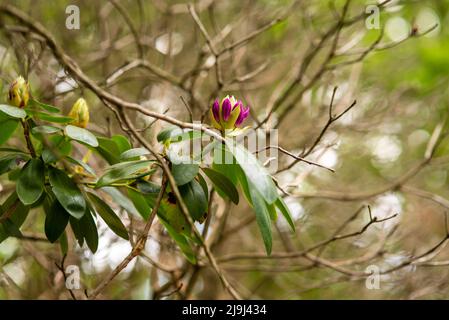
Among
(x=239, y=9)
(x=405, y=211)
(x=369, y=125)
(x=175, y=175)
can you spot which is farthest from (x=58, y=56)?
(x=405, y=211)

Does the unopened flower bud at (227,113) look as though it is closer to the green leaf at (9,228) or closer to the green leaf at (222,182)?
the green leaf at (222,182)

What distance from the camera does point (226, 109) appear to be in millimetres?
805

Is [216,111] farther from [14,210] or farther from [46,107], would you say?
[14,210]

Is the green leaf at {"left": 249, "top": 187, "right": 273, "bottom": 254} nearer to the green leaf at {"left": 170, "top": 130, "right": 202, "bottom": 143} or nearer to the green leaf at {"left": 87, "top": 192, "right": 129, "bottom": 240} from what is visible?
the green leaf at {"left": 170, "top": 130, "right": 202, "bottom": 143}

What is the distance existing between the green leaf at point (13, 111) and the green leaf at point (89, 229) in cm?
19

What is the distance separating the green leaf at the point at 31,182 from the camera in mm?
752

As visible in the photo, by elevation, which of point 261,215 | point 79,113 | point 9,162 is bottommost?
point 261,215

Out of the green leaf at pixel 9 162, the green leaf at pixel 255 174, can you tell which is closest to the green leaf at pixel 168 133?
the green leaf at pixel 255 174

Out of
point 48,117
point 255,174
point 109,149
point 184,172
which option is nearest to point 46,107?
point 48,117

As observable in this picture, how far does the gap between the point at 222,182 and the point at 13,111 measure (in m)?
0.32

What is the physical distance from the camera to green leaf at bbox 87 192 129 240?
2.88 ft

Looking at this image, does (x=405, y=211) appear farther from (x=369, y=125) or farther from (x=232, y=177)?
(x=232, y=177)

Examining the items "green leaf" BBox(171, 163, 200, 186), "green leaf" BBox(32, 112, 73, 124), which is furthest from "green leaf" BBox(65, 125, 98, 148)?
"green leaf" BBox(171, 163, 200, 186)

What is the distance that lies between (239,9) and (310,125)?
24.6 inches
